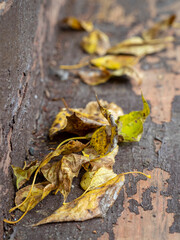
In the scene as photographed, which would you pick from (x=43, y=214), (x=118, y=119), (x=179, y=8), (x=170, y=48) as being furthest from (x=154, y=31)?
(x=43, y=214)

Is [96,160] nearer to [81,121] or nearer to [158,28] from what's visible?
[81,121]

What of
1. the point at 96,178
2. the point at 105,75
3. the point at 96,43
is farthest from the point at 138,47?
the point at 96,178

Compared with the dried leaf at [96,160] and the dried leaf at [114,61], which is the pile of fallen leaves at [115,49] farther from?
the dried leaf at [96,160]

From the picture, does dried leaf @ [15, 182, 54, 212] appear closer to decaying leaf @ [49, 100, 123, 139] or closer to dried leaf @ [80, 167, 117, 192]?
dried leaf @ [80, 167, 117, 192]

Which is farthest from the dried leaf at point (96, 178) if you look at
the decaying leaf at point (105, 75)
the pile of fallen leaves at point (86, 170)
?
the decaying leaf at point (105, 75)

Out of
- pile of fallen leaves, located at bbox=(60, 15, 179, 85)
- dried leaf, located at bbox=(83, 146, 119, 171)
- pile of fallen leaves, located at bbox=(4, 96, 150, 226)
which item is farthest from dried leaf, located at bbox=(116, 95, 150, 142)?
pile of fallen leaves, located at bbox=(60, 15, 179, 85)

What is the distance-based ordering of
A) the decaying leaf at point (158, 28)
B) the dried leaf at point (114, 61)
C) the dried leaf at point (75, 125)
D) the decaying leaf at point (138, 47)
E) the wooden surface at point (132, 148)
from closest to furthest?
1. the wooden surface at point (132, 148)
2. the dried leaf at point (75, 125)
3. the dried leaf at point (114, 61)
4. the decaying leaf at point (138, 47)
5. the decaying leaf at point (158, 28)

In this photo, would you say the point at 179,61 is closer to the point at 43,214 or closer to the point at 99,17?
the point at 99,17
